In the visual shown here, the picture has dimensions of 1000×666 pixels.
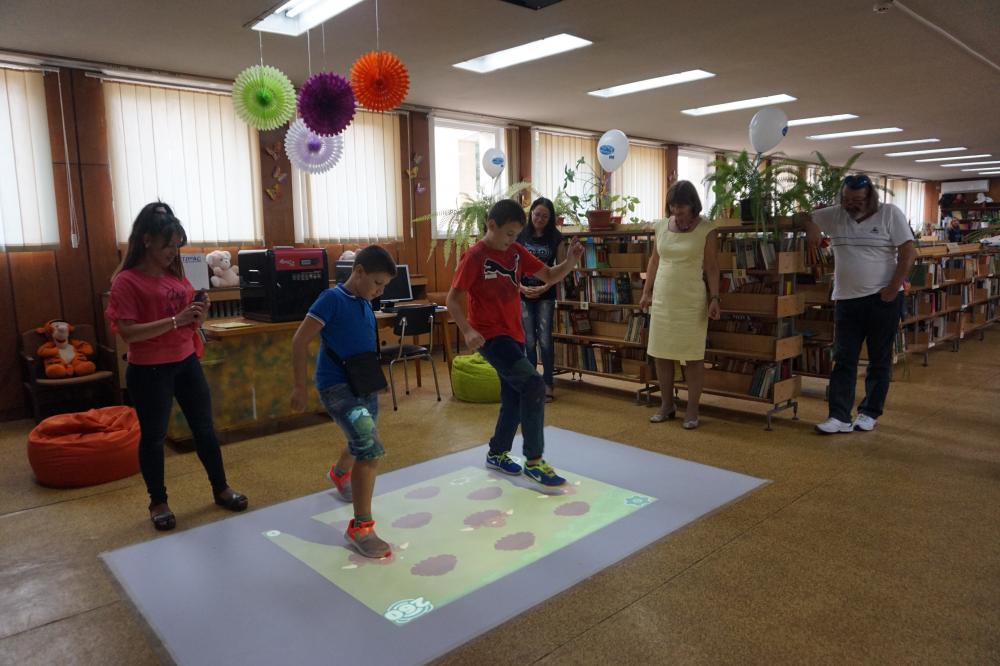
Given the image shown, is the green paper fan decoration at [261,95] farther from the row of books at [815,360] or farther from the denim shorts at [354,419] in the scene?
the row of books at [815,360]

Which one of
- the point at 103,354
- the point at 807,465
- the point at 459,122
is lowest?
the point at 807,465

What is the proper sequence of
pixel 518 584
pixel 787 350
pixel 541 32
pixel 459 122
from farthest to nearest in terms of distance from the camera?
pixel 459 122
pixel 541 32
pixel 787 350
pixel 518 584

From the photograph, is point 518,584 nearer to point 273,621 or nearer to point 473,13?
point 273,621

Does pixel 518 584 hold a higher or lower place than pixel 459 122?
lower

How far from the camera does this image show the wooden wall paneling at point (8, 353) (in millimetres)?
5492

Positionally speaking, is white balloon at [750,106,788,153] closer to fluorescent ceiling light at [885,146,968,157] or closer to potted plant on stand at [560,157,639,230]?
potted plant on stand at [560,157,639,230]

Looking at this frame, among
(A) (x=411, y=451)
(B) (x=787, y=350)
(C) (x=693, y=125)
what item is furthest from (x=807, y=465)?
(C) (x=693, y=125)

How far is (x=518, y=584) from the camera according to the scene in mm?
2559

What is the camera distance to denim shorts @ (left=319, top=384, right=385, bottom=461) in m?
2.65

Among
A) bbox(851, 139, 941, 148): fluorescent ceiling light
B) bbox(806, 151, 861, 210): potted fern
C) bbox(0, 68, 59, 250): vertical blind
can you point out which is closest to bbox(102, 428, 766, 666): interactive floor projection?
bbox(806, 151, 861, 210): potted fern

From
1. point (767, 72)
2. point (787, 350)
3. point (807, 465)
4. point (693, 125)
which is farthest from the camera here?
point (693, 125)

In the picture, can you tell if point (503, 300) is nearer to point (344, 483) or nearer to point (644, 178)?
point (344, 483)

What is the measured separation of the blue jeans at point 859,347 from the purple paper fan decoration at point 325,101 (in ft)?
11.1

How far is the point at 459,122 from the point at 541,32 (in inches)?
131
